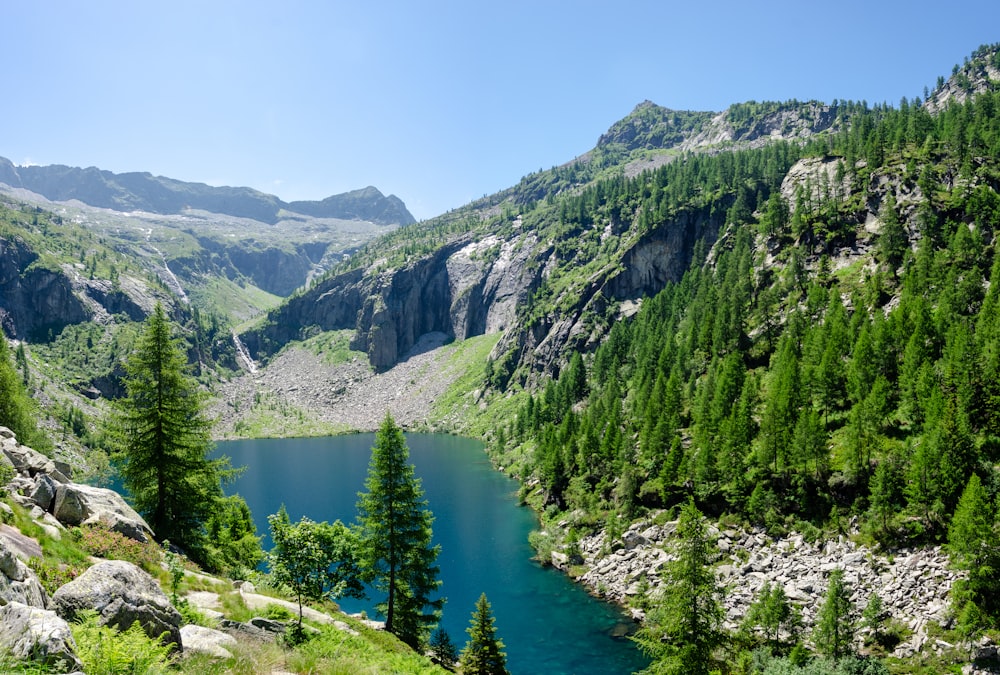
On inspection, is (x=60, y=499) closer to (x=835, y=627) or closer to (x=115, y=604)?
(x=115, y=604)

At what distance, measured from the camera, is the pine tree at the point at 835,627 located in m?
42.0

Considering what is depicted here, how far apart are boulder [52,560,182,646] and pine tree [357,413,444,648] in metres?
22.0

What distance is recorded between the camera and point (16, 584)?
12.0 meters

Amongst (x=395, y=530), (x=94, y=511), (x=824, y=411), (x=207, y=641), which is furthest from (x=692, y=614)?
(x=824, y=411)

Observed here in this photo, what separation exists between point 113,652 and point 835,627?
50.3 m

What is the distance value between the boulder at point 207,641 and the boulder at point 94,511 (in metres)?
11.7

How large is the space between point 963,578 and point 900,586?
4.67 metres

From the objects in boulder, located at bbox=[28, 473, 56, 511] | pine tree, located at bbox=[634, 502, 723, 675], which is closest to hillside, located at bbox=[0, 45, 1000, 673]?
pine tree, located at bbox=[634, 502, 723, 675]

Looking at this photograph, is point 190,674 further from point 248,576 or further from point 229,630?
point 248,576

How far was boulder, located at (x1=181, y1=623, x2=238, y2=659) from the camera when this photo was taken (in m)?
14.5

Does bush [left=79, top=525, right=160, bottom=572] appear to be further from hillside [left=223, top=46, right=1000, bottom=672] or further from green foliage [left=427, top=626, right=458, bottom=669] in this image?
hillside [left=223, top=46, right=1000, bottom=672]

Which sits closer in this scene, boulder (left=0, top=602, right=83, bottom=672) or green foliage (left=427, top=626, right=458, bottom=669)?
boulder (left=0, top=602, right=83, bottom=672)

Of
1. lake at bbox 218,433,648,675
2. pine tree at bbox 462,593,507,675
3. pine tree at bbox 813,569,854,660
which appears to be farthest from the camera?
lake at bbox 218,433,648,675

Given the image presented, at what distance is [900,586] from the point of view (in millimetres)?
47031
